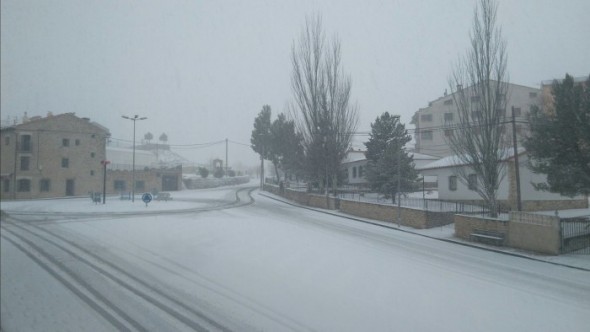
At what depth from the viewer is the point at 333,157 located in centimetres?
2673

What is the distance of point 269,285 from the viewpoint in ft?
27.1

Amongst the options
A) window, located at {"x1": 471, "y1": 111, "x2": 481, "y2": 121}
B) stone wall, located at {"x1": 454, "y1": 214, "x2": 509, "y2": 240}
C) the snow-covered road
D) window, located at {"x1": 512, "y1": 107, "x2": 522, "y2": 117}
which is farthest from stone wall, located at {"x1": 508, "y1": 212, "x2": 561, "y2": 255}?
window, located at {"x1": 471, "y1": 111, "x2": 481, "y2": 121}

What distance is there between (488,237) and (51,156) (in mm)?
16635

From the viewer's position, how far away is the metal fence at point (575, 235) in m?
10.1

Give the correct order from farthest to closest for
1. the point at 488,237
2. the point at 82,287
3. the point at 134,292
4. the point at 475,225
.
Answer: the point at 475,225, the point at 488,237, the point at 82,287, the point at 134,292

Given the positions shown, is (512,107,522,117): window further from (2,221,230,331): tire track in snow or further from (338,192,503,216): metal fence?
(2,221,230,331): tire track in snow

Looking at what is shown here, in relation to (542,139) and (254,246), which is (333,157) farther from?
(542,139)

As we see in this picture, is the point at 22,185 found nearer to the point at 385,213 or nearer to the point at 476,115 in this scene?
the point at 476,115

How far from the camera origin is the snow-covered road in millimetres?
6328

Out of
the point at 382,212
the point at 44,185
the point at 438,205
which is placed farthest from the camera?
the point at 382,212

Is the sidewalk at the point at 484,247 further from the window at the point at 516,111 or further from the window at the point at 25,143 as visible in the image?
the window at the point at 25,143

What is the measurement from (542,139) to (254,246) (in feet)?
30.7

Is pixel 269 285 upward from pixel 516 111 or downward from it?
downward

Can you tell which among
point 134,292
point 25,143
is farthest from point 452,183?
point 25,143
